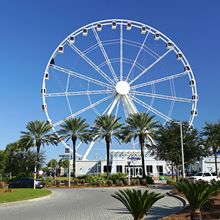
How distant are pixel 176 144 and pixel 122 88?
12.1m

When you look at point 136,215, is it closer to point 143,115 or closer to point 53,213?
point 53,213

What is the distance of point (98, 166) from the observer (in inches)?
3322

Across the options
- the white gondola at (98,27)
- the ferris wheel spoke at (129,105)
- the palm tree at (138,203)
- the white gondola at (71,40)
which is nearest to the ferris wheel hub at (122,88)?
the ferris wheel spoke at (129,105)

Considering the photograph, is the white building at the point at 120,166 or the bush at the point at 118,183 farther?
the white building at the point at 120,166

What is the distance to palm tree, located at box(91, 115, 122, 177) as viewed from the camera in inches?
2158

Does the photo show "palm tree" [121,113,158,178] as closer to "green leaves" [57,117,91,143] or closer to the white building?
"green leaves" [57,117,91,143]

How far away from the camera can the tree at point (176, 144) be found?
148ft

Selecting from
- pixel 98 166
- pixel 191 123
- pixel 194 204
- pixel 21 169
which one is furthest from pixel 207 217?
pixel 98 166

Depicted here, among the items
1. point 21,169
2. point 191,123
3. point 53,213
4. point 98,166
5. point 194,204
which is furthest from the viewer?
point 98,166

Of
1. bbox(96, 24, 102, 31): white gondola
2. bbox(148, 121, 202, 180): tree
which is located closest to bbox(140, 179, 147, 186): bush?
bbox(148, 121, 202, 180): tree

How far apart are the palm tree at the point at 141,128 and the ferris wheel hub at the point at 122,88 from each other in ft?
11.6

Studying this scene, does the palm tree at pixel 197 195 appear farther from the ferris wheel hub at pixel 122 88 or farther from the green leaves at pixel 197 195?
the ferris wheel hub at pixel 122 88

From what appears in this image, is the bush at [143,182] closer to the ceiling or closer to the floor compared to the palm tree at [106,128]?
closer to the floor

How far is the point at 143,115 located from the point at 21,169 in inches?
1034
